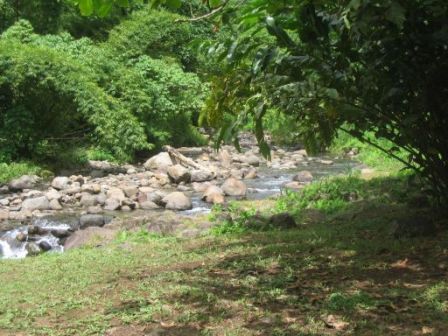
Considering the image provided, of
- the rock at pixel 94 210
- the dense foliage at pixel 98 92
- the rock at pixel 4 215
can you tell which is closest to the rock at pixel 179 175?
the dense foliage at pixel 98 92

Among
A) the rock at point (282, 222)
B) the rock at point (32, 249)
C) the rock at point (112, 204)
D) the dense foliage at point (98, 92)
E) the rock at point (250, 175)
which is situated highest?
the dense foliage at point (98, 92)

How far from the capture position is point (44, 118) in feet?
51.5

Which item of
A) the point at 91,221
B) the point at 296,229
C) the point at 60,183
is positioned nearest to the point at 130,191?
the point at 60,183

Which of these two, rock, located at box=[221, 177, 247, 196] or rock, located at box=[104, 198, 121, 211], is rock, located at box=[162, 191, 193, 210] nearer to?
rock, located at box=[104, 198, 121, 211]

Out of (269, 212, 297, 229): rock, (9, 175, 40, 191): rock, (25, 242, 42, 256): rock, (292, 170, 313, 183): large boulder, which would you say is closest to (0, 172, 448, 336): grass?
(269, 212, 297, 229): rock

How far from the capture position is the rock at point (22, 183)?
42.7ft

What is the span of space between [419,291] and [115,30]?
58.5 feet

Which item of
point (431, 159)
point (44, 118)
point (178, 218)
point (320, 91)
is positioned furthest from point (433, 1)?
point (44, 118)

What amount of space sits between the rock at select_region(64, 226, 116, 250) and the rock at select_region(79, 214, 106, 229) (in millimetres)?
1433

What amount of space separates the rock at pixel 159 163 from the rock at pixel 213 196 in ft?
12.1

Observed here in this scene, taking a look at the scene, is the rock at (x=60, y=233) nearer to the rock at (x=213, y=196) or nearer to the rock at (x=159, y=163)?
the rock at (x=213, y=196)

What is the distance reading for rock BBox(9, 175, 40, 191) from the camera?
13000 millimetres

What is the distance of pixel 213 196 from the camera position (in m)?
11.8

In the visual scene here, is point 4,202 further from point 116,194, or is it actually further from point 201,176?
point 201,176
